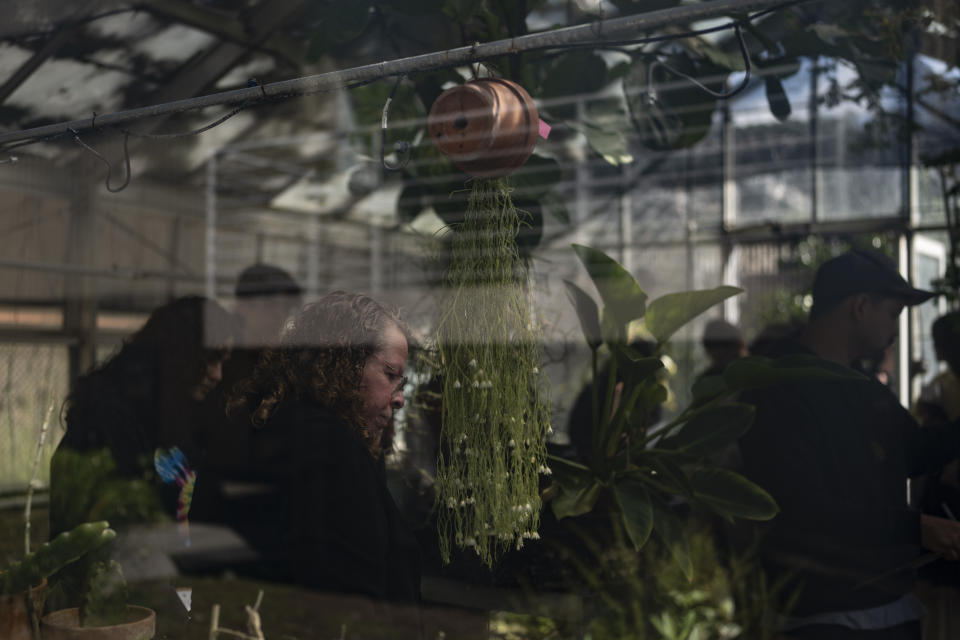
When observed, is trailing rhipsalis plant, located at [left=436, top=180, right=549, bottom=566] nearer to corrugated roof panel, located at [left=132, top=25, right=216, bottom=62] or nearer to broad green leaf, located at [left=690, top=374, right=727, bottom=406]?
broad green leaf, located at [left=690, top=374, right=727, bottom=406]

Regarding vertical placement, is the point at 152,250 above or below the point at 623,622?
above

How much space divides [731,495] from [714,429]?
0.13 metres

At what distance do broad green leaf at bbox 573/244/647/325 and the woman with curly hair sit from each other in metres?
0.37

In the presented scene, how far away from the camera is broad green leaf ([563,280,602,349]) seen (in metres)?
1.58

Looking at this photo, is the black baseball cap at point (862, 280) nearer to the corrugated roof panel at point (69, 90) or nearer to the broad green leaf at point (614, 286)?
the broad green leaf at point (614, 286)

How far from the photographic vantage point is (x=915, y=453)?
167cm

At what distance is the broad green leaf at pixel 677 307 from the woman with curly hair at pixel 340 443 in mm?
485

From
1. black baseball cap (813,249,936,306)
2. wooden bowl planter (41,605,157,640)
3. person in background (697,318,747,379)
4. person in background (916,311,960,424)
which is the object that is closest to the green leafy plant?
black baseball cap (813,249,936,306)

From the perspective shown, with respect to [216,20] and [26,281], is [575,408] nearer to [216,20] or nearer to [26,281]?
[216,20]

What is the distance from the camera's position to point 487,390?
133 centimetres

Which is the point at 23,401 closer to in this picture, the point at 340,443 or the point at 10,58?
the point at 10,58

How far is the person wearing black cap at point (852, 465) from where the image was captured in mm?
1611

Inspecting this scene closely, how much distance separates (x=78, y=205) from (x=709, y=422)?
240 cm

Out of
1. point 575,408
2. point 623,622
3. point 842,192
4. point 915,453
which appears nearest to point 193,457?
point 575,408
